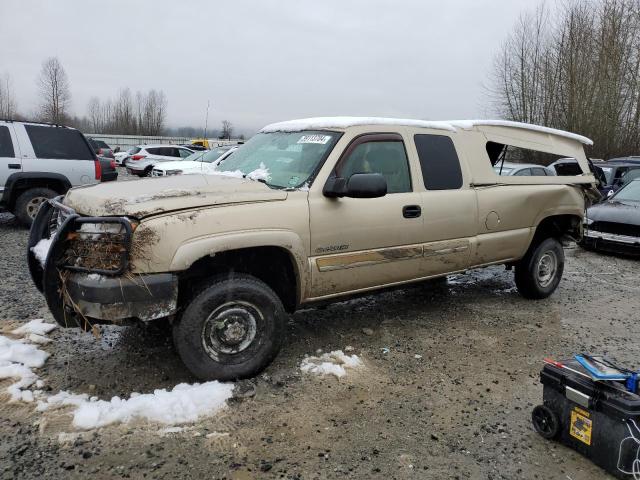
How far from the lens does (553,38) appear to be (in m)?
28.5

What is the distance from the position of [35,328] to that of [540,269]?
5.27 metres

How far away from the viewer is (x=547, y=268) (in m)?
5.96

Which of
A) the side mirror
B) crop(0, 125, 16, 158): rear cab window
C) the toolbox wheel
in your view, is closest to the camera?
the toolbox wheel

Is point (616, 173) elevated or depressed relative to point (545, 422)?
elevated

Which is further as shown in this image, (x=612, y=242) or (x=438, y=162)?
(x=612, y=242)

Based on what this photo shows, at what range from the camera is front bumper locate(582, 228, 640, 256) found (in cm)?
848

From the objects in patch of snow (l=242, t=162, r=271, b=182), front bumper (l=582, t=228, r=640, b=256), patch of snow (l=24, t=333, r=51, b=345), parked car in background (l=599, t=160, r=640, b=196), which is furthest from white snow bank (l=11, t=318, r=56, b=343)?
parked car in background (l=599, t=160, r=640, b=196)

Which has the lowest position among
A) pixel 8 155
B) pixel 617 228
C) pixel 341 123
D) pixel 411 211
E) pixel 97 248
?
pixel 617 228

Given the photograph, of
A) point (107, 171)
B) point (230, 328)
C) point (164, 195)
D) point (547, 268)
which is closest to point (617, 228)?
point (547, 268)

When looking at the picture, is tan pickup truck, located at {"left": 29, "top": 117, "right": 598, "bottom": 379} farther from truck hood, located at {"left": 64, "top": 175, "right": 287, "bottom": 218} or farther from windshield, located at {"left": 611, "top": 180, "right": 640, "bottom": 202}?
windshield, located at {"left": 611, "top": 180, "right": 640, "bottom": 202}

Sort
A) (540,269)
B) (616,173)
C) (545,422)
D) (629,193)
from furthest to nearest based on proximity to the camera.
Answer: (616,173), (629,193), (540,269), (545,422)

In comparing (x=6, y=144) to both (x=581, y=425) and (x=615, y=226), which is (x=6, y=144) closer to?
(x=581, y=425)

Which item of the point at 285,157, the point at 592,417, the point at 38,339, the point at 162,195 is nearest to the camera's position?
the point at 592,417

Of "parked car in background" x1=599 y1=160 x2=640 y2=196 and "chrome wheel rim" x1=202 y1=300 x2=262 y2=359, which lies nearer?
"chrome wheel rim" x1=202 y1=300 x2=262 y2=359
